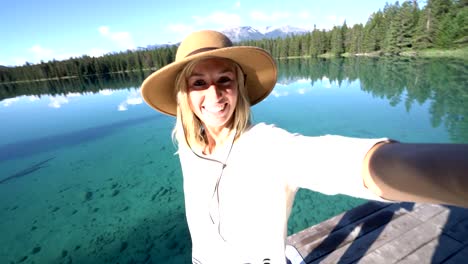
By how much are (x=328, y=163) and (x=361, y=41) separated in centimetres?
6734

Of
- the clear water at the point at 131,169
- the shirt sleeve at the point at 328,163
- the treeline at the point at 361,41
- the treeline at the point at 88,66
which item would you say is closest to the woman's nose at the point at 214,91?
the shirt sleeve at the point at 328,163

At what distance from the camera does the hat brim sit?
52.1 inches

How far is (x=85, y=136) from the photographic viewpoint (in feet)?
47.0

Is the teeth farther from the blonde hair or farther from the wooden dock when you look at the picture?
the wooden dock

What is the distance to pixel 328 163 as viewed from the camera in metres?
0.87

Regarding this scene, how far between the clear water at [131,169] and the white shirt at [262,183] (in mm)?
4084

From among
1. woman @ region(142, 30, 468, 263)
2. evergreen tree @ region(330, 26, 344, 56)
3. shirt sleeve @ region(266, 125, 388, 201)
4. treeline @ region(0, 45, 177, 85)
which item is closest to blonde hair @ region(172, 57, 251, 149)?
woman @ region(142, 30, 468, 263)

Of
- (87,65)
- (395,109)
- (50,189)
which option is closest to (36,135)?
(50,189)

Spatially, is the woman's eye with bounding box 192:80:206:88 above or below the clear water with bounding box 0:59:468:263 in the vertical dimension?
above

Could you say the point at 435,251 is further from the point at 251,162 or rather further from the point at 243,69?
the point at 243,69

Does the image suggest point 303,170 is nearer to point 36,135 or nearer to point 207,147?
point 207,147

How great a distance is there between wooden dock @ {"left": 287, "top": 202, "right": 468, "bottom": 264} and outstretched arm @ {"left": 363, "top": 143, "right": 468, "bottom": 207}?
239 cm

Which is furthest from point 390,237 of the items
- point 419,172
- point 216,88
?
point 216,88

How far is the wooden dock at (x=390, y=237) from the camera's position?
258 centimetres
